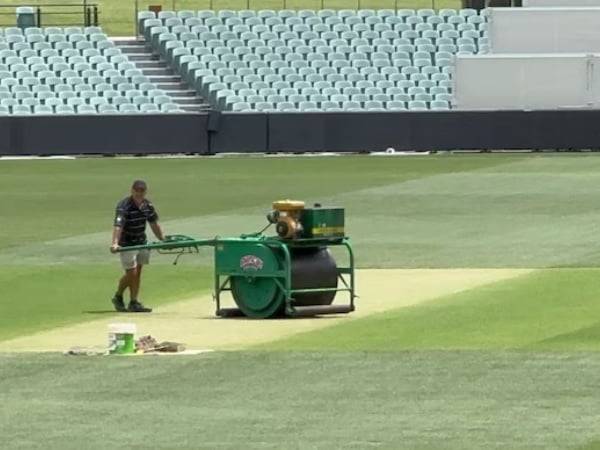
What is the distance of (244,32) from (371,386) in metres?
44.2

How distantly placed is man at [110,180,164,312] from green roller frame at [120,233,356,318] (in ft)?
1.77

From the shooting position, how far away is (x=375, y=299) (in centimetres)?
2295

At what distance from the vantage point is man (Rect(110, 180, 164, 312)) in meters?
22.0

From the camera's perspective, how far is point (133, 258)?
864 inches

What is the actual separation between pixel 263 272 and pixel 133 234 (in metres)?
2.04

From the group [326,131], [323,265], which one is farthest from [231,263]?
[326,131]

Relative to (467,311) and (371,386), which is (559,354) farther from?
(467,311)

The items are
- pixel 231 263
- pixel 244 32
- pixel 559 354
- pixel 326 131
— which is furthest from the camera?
pixel 244 32

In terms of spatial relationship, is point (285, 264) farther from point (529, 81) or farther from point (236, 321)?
point (529, 81)

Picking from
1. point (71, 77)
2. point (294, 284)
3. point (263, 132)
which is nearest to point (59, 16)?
point (71, 77)

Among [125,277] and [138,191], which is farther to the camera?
[125,277]

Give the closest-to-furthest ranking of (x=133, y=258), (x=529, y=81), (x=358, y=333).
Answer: (x=358, y=333) → (x=133, y=258) → (x=529, y=81)

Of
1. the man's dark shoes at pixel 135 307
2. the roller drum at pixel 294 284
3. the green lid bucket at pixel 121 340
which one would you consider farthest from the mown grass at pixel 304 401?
the man's dark shoes at pixel 135 307

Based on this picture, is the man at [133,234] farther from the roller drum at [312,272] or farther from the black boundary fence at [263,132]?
the black boundary fence at [263,132]
